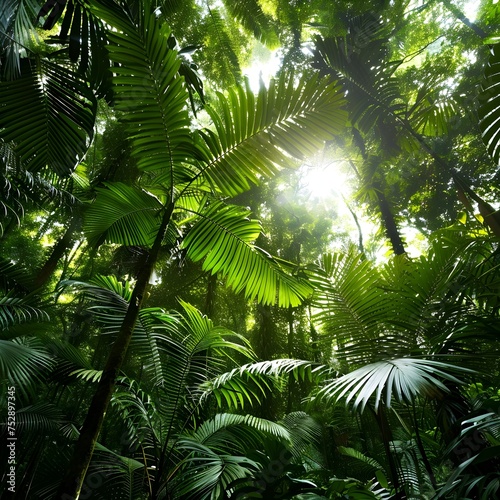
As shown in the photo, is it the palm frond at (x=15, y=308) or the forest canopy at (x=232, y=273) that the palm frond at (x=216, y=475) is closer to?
the forest canopy at (x=232, y=273)

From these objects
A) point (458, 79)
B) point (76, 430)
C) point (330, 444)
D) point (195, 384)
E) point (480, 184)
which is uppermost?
point (458, 79)

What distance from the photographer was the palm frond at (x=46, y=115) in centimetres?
174

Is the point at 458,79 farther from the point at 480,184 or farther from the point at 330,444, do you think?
the point at 330,444

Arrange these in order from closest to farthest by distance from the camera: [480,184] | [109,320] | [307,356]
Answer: [109,320]
[307,356]
[480,184]

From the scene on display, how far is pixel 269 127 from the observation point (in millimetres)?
1767

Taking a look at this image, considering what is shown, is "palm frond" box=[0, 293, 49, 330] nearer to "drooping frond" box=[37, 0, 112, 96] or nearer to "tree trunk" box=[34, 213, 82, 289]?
"drooping frond" box=[37, 0, 112, 96]

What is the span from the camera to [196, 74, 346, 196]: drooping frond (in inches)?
66.3

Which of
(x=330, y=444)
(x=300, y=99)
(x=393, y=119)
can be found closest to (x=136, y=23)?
(x=300, y=99)

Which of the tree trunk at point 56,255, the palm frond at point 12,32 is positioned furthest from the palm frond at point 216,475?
the tree trunk at point 56,255

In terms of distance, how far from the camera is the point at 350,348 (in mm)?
1864

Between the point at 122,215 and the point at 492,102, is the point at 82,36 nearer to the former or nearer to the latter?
the point at 122,215

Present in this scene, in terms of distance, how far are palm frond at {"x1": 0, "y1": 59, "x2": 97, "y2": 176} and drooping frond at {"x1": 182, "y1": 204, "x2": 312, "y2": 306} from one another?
78 cm

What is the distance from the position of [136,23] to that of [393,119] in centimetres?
268

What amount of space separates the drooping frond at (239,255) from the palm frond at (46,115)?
2.55ft
